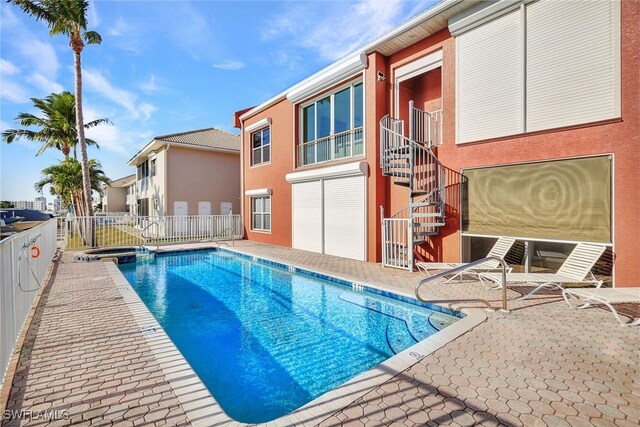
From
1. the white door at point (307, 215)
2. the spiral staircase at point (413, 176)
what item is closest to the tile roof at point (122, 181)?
the white door at point (307, 215)

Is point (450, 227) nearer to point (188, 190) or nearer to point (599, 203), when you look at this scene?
point (599, 203)

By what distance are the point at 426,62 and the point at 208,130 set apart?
18.7 m

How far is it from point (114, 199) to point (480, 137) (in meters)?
47.2

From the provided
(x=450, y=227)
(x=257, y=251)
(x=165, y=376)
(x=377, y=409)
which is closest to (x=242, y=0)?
(x=257, y=251)

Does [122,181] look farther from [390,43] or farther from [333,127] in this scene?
[390,43]

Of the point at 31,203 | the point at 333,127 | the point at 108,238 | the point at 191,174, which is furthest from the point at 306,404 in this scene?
the point at 31,203

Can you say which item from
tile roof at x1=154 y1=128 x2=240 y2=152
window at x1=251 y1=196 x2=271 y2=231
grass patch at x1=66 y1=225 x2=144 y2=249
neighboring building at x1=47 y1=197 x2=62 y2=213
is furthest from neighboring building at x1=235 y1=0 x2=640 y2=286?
neighboring building at x1=47 y1=197 x2=62 y2=213

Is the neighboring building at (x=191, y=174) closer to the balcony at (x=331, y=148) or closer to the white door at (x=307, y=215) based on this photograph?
the white door at (x=307, y=215)

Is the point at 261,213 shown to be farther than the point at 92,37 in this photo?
Yes

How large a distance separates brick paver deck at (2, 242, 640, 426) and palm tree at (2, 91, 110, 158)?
22.2 meters

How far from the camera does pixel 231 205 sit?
20859 millimetres

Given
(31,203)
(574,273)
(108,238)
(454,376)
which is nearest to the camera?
(454,376)

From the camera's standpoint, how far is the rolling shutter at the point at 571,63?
6039 millimetres

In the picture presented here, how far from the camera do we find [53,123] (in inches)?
821
